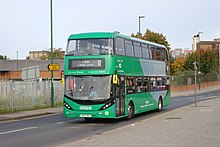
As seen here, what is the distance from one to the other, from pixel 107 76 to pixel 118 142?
7.71m

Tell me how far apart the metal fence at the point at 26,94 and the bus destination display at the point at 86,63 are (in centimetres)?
950

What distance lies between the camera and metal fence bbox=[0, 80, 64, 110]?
28484 mm

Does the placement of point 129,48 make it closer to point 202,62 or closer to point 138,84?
point 138,84

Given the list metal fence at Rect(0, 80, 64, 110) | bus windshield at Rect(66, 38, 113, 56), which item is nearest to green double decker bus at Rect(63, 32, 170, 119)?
bus windshield at Rect(66, 38, 113, 56)

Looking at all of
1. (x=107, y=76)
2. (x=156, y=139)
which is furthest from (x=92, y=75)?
(x=156, y=139)

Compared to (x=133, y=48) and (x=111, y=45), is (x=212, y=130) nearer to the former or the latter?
(x=111, y=45)

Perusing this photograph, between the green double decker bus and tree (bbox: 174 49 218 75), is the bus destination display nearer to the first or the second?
the green double decker bus

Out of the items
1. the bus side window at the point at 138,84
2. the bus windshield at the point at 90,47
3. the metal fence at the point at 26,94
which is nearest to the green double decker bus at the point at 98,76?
the bus windshield at the point at 90,47

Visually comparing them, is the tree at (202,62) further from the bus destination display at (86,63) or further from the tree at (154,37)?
the bus destination display at (86,63)

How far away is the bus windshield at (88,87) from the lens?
773 inches

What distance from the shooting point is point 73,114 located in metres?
20.1

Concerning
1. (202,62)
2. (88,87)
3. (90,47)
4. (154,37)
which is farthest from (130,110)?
(202,62)

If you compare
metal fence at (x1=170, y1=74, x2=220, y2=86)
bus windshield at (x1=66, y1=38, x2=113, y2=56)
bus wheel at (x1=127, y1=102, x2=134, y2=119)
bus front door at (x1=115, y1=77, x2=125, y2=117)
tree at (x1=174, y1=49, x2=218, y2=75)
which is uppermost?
tree at (x1=174, y1=49, x2=218, y2=75)

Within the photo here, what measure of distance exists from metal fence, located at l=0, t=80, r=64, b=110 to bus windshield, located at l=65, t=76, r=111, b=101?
937 cm
